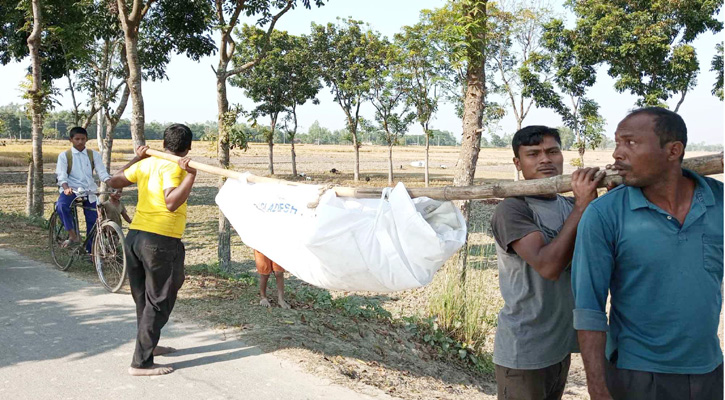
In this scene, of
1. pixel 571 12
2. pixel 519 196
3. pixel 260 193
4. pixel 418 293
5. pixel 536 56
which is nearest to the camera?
pixel 519 196

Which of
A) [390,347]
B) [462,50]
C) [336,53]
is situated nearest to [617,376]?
[390,347]

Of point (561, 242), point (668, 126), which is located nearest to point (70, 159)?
point (561, 242)

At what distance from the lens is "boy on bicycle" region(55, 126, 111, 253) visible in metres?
8.17

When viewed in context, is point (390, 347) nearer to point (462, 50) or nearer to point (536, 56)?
point (462, 50)

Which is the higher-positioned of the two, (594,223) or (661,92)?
(661,92)

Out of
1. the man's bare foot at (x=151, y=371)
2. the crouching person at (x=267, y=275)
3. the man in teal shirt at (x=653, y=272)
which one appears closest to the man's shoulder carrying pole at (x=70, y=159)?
the crouching person at (x=267, y=275)

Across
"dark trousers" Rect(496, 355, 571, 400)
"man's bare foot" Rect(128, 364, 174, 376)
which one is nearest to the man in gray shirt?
"dark trousers" Rect(496, 355, 571, 400)

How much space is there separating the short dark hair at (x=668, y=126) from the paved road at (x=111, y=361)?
2.84 meters

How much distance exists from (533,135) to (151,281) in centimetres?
299

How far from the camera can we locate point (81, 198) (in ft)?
26.9

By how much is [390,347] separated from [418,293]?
14.7 ft

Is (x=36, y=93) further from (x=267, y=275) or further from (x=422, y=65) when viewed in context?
(x=422, y=65)

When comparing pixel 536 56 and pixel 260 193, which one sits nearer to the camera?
pixel 260 193

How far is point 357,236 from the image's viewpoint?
3.45 m
